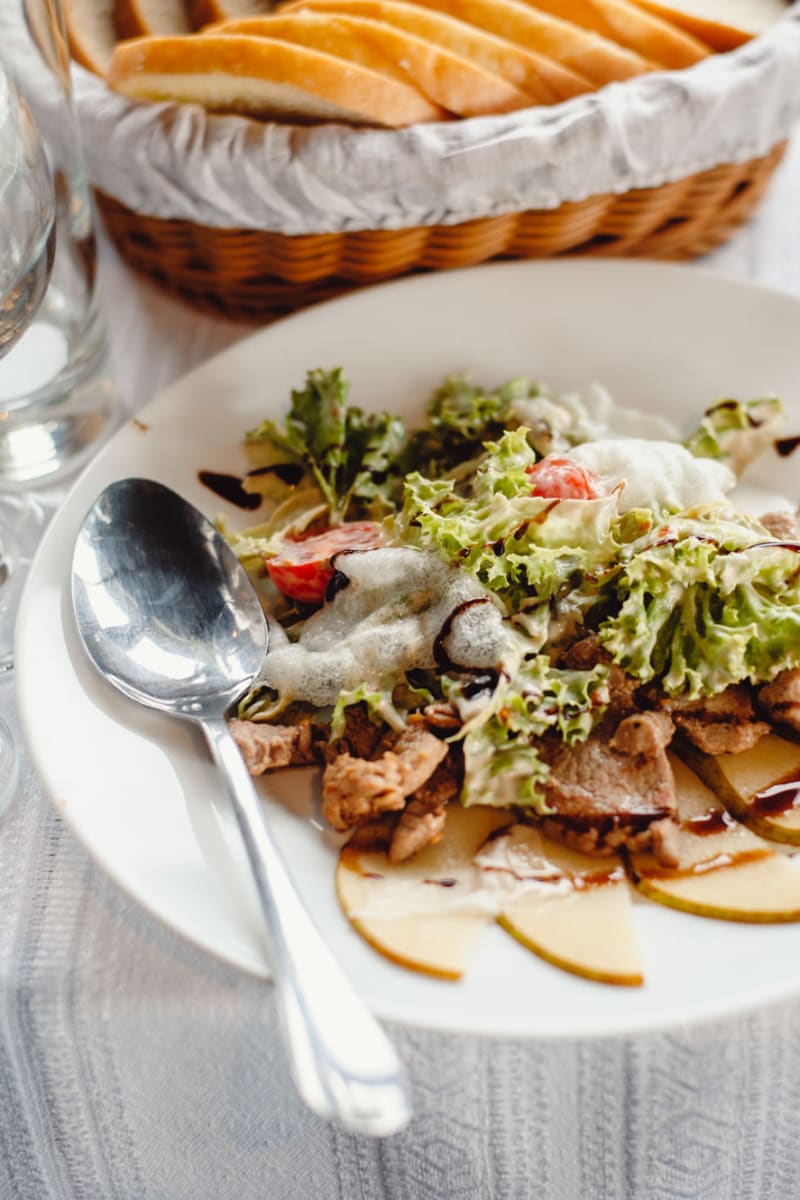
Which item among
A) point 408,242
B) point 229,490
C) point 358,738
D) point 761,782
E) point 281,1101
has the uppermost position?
point 408,242

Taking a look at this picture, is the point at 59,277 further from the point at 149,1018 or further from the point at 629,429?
the point at 149,1018

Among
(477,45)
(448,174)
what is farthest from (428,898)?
(477,45)

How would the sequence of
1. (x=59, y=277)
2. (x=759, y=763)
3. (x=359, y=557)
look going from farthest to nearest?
1. (x=59, y=277)
2. (x=359, y=557)
3. (x=759, y=763)

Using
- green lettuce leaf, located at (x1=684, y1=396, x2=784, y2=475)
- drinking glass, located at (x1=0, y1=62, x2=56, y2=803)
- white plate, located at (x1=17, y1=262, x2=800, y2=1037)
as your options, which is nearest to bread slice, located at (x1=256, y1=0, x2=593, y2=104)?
white plate, located at (x1=17, y1=262, x2=800, y2=1037)

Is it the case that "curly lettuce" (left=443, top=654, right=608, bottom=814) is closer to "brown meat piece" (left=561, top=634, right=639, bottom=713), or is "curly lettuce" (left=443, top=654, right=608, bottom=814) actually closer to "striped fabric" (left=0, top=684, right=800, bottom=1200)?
"brown meat piece" (left=561, top=634, right=639, bottom=713)

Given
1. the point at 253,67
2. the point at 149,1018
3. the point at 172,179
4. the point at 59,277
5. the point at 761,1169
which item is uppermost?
the point at 253,67

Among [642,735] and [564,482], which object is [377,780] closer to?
[642,735]

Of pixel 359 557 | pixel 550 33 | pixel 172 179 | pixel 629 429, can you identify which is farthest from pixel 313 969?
pixel 550 33
